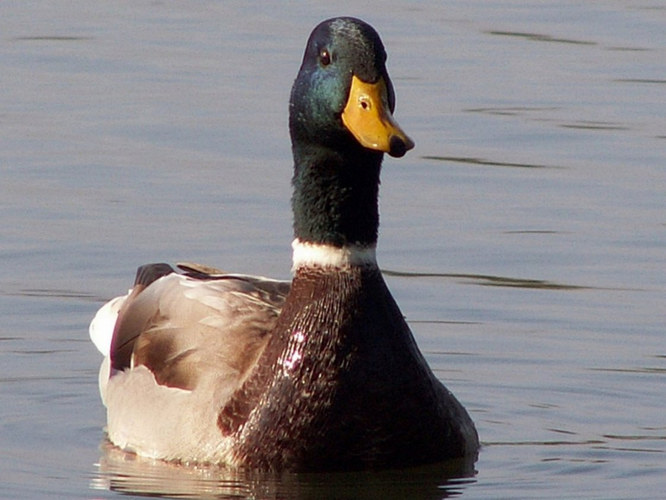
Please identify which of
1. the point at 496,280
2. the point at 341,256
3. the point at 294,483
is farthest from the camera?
the point at 496,280

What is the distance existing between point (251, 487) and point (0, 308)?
3.23 metres

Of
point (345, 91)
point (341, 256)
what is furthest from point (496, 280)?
point (345, 91)

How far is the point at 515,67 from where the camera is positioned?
1741 centimetres

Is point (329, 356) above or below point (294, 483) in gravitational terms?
above

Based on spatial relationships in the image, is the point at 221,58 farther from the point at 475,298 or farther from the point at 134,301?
the point at 134,301

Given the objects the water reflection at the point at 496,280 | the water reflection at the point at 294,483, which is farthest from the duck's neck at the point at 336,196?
the water reflection at the point at 496,280

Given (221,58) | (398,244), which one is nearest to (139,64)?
(221,58)

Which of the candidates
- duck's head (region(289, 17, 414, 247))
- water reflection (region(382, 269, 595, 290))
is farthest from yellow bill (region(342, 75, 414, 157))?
water reflection (region(382, 269, 595, 290))

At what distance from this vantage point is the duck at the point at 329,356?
9195 mm

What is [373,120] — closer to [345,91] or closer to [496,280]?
[345,91]

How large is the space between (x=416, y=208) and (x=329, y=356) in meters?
4.53

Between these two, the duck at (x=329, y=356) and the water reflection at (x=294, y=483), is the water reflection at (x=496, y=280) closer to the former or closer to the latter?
the duck at (x=329, y=356)

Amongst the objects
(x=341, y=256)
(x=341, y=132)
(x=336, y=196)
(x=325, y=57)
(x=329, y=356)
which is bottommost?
(x=329, y=356)

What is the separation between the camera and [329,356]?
941cm
